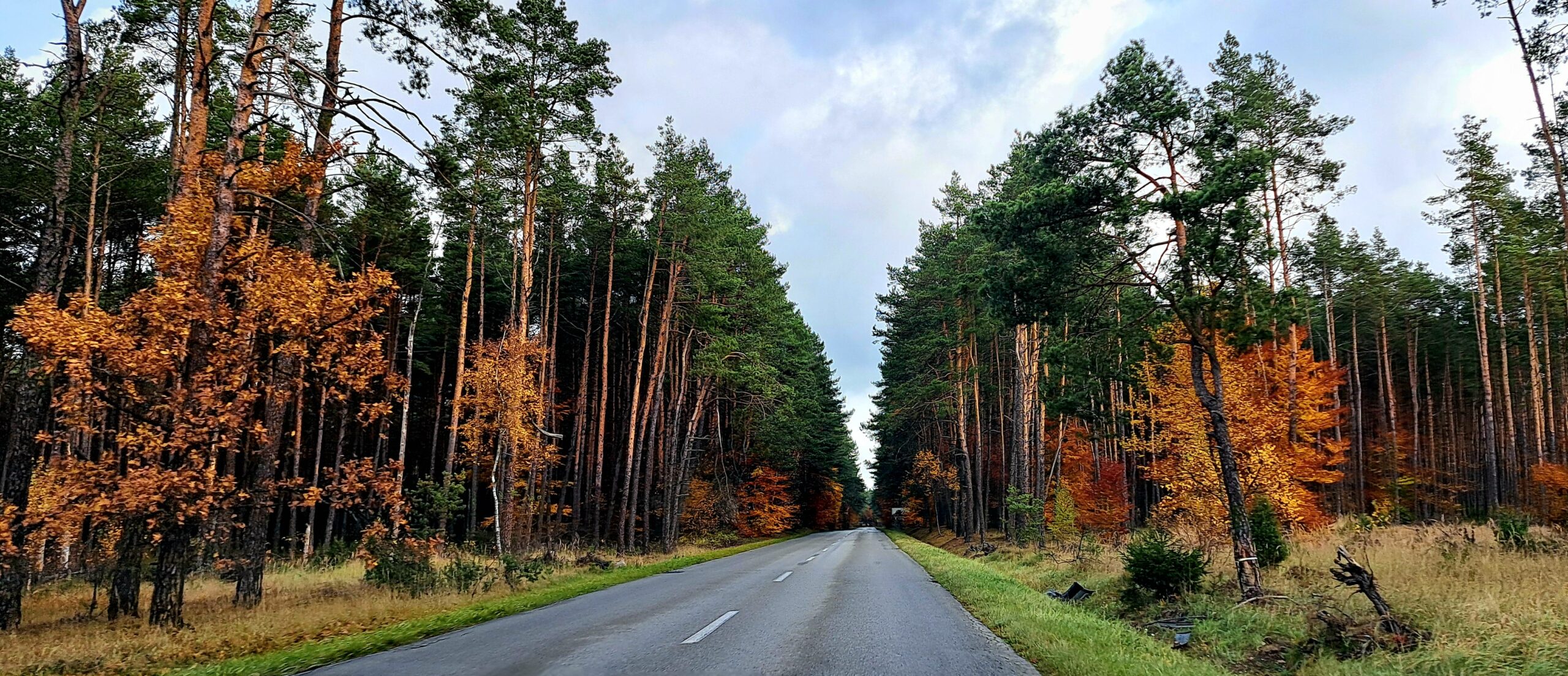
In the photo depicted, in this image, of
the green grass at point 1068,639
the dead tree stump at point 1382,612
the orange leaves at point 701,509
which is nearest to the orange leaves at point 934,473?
the orange leaves at point 701,509

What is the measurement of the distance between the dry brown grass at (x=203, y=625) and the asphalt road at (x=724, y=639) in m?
1.58

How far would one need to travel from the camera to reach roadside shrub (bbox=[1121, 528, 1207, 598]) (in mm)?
10086

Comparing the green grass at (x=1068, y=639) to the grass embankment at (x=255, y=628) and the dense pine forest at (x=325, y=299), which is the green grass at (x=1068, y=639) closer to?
the grass embankment at (x=255, y=628)

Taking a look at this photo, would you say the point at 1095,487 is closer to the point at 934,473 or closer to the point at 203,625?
the point at 934,473

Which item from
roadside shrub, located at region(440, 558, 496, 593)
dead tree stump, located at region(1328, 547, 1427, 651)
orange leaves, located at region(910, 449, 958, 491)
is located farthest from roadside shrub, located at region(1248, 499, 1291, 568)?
orange leaves, located at region(910, 449, 958, 491)

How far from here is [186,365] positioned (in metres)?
8.79

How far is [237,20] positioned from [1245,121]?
20334 mm

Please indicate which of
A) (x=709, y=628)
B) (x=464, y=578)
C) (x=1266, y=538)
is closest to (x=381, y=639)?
(x=709, y=628)

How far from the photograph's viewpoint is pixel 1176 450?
19.7 meters

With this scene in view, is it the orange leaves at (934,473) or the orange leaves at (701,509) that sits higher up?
the orange leaves at (934,473)

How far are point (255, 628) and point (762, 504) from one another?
39.6m

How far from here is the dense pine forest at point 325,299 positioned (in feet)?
27.1

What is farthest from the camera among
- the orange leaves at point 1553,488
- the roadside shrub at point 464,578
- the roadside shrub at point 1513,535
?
the orange leaves at point 1553,488

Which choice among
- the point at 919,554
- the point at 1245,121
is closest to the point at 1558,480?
the point at 919,554
